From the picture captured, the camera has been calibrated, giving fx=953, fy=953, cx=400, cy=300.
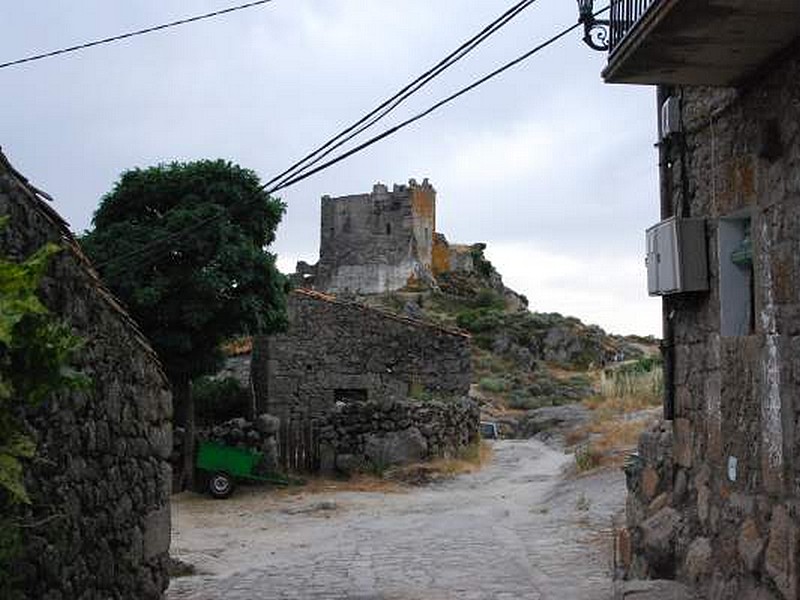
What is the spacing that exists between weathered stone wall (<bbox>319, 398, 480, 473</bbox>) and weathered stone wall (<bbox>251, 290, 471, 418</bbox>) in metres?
2.48

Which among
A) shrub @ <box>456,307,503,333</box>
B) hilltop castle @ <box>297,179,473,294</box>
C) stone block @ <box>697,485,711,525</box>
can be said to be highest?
hilltop castle @ <box>297,179,473,294</box>

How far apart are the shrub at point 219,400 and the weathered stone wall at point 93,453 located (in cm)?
1333

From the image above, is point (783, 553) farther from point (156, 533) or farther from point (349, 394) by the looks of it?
point (349, 394)

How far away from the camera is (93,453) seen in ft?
17.7

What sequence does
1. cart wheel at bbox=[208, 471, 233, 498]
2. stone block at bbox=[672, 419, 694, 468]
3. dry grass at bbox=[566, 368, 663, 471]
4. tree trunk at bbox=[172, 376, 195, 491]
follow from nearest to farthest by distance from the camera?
stone block at bbox=[672, 419, 694, 468]
dry grass at bbox=[566, 368, 663, 471]
cart wheel at bbox=[208, 471, 233, 498]
tree trunk at bbox=[172, 376, 195, 491]

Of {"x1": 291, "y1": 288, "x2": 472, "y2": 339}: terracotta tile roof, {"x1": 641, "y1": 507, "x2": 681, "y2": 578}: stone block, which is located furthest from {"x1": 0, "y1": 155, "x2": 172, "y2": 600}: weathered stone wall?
{"x1": 291, "y1": 288, "x2": 472, "y2": 339}: terracotta tile roof

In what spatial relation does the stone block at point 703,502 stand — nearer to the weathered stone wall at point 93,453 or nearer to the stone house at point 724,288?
the stone house at point 724,288

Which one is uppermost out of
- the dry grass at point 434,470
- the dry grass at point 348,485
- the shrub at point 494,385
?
the shrub at point 494,385

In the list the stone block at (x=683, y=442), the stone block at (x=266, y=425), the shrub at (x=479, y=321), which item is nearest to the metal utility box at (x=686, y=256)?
the stone block at (x=683, y=442)

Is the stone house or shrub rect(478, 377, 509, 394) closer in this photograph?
the stone house

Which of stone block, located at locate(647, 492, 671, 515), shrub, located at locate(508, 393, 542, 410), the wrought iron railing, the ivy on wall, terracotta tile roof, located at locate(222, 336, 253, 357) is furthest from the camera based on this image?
shrub, located at locate(508, 393, 542, 410)

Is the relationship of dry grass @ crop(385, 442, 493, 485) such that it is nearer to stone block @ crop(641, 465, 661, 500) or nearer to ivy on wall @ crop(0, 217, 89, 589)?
stone block @ crop(641, 465, 661, 500)

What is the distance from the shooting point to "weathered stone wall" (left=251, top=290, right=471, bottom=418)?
22188 mm

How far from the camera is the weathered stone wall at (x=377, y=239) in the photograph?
56.5 metres
